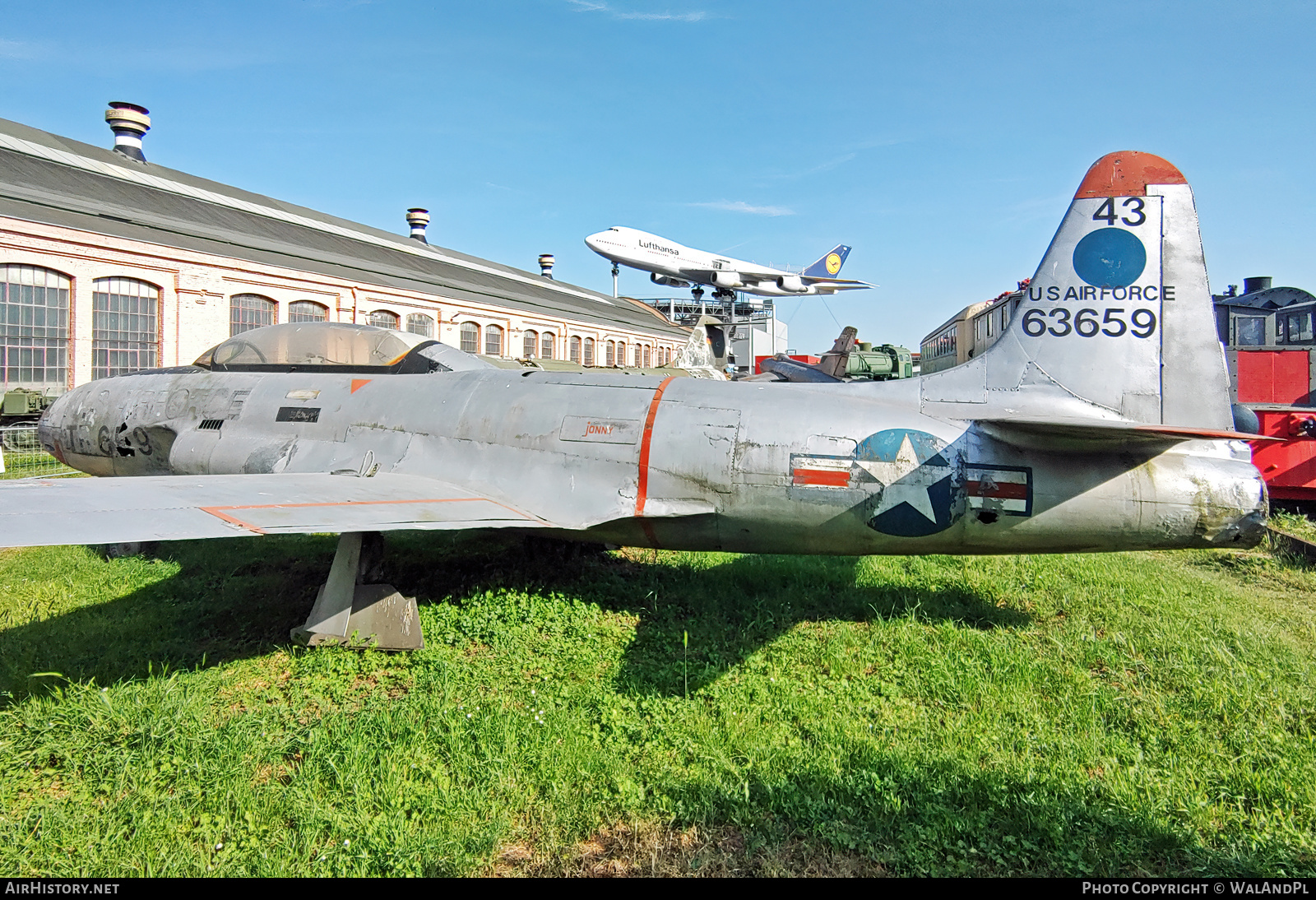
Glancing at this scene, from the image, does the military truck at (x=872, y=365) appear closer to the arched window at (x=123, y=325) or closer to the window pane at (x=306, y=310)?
the window pane at (x=306, y=310)

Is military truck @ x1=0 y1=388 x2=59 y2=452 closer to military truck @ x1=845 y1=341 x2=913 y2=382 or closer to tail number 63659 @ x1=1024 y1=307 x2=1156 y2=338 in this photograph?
tail number 63659 @ x1=1024 y1=307 x2=1156 y2=338

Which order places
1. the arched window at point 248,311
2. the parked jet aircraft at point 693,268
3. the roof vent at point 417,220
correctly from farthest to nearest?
the parked jet aircraft at point 693,268 < the roof vent at point 417,220 < the arched window at point 248,311

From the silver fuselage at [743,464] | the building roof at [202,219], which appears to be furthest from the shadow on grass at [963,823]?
the building roof at [202,219]

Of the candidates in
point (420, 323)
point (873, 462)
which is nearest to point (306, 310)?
point (420, 323)

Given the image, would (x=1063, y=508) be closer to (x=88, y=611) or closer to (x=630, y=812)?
(x=630, y=812)

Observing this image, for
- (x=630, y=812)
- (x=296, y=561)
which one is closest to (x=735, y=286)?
(x=296, y=561)

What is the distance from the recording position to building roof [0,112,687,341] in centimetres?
1792

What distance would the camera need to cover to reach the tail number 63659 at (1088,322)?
4.99 m

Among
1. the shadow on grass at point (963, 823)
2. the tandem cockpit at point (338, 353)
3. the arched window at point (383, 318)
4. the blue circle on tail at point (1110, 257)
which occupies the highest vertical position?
the arched window at point (383, 318)

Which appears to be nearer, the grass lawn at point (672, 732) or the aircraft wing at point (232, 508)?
the grass lawn at point (672, 732)

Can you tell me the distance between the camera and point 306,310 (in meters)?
23.7

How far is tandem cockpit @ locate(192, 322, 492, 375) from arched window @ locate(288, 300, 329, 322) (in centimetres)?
1701

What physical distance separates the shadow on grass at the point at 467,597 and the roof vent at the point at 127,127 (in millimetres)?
24551

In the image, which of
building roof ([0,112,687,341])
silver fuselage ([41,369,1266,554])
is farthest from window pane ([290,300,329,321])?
silver fuselage ([41,369,1266,554])
